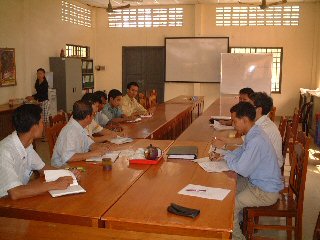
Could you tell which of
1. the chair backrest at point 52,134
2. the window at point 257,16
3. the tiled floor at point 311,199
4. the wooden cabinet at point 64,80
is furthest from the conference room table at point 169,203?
the window at point 257,16

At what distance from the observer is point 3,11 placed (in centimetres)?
666

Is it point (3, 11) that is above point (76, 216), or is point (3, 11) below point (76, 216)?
above

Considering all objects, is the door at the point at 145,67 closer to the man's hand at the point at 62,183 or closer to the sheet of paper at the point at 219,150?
the sheet of paper at the point at 219,150

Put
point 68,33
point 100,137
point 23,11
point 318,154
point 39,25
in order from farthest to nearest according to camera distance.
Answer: point 68,33 → point 39,25 → point 23,11 → point 318,154 → point 100,137

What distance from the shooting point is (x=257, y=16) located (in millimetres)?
9617

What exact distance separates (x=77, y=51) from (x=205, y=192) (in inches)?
323

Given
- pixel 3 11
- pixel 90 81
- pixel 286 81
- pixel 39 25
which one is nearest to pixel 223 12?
pixel 286 81

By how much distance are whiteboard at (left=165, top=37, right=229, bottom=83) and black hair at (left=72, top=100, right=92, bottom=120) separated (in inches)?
288

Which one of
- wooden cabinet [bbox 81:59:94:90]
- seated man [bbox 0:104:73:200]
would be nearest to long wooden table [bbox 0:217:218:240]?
seated man [bbox 0:104:73:200]

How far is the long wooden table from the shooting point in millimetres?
1531

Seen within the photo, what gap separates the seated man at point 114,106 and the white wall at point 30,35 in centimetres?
268

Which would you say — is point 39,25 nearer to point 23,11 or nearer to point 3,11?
point 23,11

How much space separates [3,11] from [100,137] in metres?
4.27

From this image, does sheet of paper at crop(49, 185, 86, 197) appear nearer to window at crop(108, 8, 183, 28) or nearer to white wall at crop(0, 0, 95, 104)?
white wall at crop(0, 0, 95, 104)
